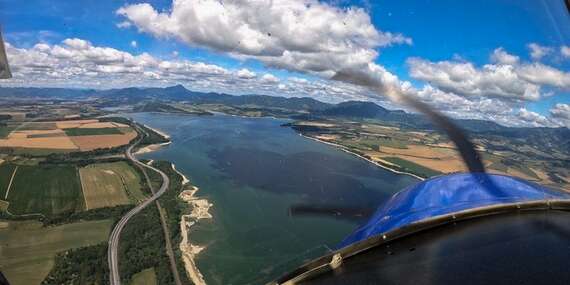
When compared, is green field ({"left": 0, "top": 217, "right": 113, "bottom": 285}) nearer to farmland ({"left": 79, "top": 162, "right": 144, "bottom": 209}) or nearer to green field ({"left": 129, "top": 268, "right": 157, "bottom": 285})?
farmland ({"left": 79, "top": 162, "right": 144, "bottom": 209})

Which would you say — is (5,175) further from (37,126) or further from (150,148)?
(37,126)

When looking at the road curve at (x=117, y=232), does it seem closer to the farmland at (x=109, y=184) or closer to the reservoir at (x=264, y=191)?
the farmland at (x=109, y=184)

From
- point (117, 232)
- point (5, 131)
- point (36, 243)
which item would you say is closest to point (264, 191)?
point (117, 232)

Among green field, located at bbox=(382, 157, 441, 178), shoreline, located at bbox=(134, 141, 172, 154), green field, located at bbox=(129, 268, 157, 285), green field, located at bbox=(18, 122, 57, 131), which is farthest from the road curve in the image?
green field, located at bbox=(18, 122, 57, 131)

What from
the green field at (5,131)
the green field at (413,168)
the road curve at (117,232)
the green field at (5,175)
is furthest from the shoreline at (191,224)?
the green field at (5,131)

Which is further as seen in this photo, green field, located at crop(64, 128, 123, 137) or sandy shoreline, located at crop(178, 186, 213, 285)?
green field, located at crop(64, 128, 123, 137)
